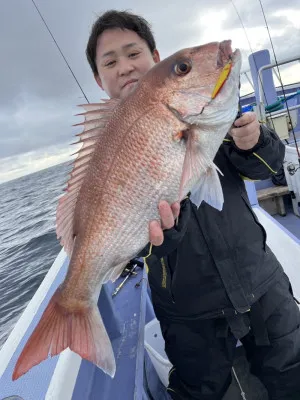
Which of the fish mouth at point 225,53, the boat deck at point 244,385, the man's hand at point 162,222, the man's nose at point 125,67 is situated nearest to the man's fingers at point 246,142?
the fish mouth at point 225,53

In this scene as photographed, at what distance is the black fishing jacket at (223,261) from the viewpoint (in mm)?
1446

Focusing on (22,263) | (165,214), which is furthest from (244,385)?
(22,263)

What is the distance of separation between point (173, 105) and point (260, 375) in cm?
147

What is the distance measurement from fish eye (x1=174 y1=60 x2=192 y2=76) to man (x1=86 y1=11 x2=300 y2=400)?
38cm

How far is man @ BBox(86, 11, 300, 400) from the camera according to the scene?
4.80 ft

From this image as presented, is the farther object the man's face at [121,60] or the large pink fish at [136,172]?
the man's face at [121,60]

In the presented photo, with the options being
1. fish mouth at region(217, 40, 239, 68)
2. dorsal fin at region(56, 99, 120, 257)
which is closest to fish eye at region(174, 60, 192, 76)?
fish mouth at region(217, 40, 239, 68)

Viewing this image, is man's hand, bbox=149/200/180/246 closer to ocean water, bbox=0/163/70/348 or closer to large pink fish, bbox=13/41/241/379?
large pink fish, bbox=13/41/241/379

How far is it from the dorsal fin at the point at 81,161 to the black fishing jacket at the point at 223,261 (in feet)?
1.33

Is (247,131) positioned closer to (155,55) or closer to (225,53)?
(225,53)

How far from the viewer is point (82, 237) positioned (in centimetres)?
118

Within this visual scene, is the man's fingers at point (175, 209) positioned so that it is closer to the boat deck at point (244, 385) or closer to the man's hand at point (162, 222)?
the man's hand at point (162, 222)

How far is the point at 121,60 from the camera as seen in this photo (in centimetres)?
158

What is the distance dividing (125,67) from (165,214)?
2.85 ft
